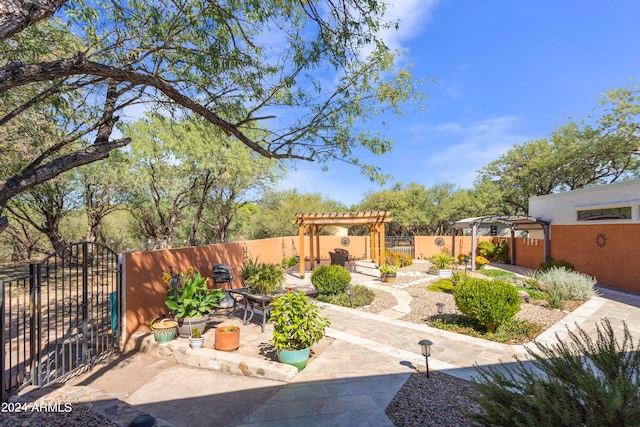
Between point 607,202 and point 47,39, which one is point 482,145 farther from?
point 47,39

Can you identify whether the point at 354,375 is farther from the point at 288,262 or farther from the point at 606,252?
the point at 288,262

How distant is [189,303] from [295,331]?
2283mm

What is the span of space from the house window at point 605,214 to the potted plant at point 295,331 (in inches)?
429

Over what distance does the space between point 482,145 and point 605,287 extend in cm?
1220

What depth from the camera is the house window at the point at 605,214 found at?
9633mm

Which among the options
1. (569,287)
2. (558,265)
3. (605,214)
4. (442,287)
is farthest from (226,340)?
(605,214)

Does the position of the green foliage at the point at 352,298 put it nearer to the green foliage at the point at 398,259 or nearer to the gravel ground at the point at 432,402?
the gravel ground at the point at 432,402

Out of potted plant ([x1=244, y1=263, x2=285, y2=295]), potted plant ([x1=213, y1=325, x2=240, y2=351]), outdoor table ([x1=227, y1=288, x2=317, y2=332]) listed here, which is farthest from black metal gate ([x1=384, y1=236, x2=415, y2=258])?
potted plant ([x1=213, y1=325, x2=240, y2=351])

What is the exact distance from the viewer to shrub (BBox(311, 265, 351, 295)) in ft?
29.1

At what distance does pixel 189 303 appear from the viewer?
5.59 metres

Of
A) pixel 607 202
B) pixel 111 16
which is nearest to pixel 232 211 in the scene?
pixel 111 16

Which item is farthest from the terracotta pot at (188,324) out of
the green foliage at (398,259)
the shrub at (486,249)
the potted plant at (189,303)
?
the shrub at (486,249)

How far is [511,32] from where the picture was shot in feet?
23.7

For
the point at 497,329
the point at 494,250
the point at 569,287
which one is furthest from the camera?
the point at 494,250
